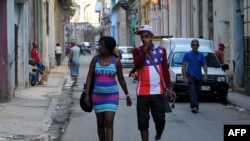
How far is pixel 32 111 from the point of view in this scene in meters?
15.4

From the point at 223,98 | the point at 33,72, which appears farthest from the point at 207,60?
the point at 33,72

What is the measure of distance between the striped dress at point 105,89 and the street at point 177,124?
2469 millimetres

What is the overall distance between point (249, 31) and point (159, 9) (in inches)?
957

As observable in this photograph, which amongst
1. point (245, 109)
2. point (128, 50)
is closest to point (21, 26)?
point (245, 109)

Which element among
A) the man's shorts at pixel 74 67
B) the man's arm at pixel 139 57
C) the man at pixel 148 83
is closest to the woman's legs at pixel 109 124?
the man at pixel 148 83

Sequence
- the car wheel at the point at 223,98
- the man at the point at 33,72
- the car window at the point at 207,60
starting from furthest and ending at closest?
the man at the point at 33,72
the car window at the point at 207,60
the car wheel at the point at 223,98

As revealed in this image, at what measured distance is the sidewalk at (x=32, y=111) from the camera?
11.6 meters

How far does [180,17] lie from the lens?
3656cm

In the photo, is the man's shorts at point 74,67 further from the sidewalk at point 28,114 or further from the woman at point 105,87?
the woman at point 105,87

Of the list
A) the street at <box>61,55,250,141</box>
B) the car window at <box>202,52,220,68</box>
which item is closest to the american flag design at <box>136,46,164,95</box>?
the street at <box>61,55,250,141</box>

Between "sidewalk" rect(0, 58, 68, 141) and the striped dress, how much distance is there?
8.85 ft

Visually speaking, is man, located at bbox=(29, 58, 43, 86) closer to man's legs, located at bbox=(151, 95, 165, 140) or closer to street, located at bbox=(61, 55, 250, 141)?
street, located at bbox=(61, 55, 250, 141)

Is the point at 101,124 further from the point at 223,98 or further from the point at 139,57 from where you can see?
the point at 223,98

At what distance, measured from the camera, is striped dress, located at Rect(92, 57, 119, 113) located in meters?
8.84
